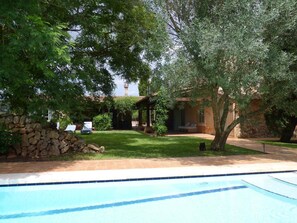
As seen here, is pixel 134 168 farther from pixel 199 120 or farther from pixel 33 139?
pixel 199 120

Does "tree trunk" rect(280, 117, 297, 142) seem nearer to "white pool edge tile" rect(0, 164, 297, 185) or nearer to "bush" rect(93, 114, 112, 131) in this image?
"white pool edge tile" rect(0, 164, 297, 185)

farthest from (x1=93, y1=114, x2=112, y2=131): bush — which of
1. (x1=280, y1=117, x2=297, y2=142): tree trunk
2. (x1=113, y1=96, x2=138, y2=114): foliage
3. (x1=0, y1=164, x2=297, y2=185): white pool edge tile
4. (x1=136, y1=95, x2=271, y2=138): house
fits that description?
(x1=0, y1=164, x2=297, y2=185): white pool edge tile

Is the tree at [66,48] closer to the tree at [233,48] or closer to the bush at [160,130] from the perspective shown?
the tree at [233,48]

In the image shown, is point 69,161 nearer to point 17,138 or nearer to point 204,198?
point 17,138

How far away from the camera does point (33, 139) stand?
13430mm

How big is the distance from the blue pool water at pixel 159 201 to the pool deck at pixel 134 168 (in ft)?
1.01

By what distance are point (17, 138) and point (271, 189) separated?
957cm

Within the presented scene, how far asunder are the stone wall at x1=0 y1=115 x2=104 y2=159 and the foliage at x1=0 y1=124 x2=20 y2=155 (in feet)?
1.08

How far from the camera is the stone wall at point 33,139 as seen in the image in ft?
43.6

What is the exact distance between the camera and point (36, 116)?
12.1 m

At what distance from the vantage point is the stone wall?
13289 millimetres

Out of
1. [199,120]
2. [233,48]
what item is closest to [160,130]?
[199,120]

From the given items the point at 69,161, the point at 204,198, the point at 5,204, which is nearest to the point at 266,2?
the point at 204,198

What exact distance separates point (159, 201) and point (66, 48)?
18.1 ft
